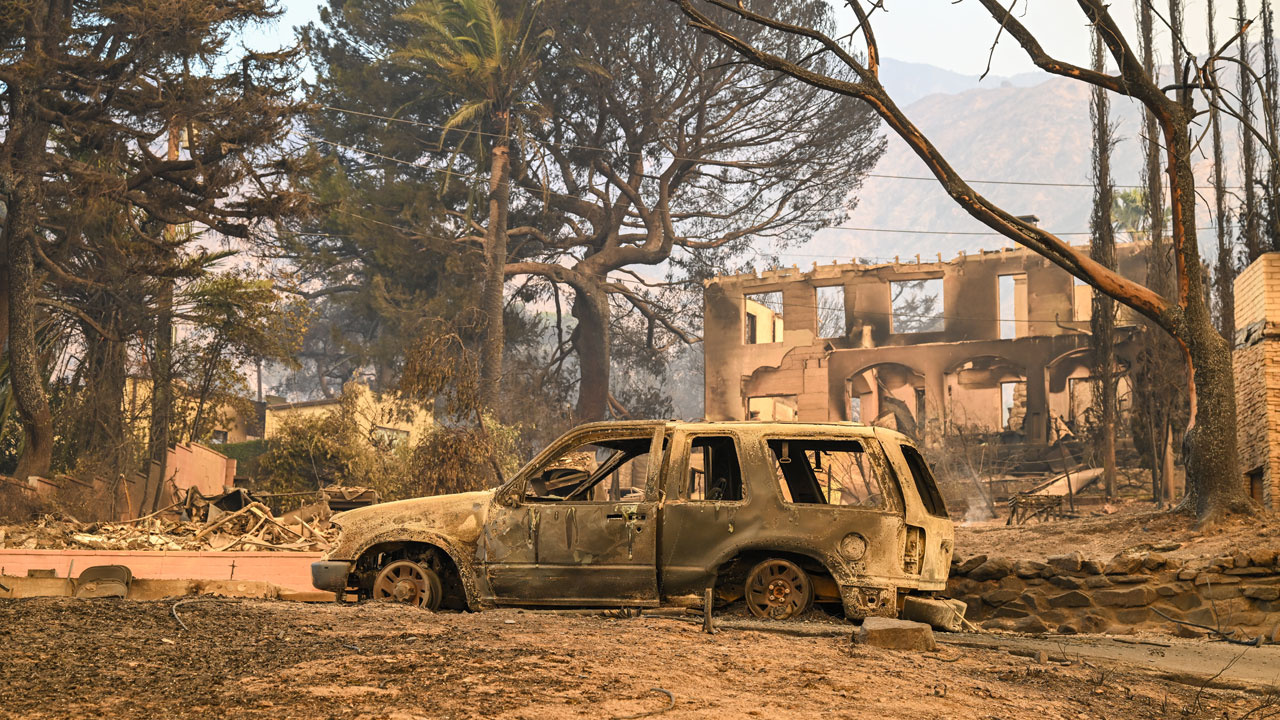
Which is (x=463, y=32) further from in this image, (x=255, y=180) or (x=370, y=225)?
(x=255, y=180)

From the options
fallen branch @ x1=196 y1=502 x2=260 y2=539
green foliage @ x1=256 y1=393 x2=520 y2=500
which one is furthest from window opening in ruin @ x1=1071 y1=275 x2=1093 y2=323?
fallen branch @ x1=196 y1=502 x2=260 y2=539

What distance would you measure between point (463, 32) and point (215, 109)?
19.1m

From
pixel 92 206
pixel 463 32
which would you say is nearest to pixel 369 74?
pixel 463 32

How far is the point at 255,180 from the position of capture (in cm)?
3052

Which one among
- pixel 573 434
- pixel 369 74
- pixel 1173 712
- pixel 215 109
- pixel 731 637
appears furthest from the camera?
pixel 369 74

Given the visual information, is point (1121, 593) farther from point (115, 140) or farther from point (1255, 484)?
point (115, 140)

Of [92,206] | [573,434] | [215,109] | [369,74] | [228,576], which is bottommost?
[228,576]

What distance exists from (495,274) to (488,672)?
139 feet

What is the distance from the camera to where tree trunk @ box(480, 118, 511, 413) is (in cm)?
4456

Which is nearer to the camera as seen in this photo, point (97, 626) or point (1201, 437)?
point (97, 626)

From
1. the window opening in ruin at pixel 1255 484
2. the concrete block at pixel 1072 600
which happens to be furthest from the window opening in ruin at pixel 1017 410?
the concrete block at pixel 1072 600

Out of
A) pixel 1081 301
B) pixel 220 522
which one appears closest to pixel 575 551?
pixel 220 522

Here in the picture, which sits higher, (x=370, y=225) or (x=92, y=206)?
(x=370, y=225)

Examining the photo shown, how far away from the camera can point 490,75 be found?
160ft
